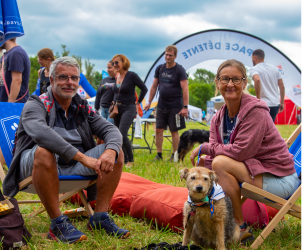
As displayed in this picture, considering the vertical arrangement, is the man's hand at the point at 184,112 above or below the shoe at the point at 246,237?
above

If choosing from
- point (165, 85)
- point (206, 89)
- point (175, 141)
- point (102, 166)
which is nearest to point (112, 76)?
point (165, 85)

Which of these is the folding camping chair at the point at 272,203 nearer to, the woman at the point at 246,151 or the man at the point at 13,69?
the woman at the point at 246,151

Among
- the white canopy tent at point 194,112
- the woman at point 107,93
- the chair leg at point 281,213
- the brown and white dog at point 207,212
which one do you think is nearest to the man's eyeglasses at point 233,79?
the brown and white dog at point 207,212

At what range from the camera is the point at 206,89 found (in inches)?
2719

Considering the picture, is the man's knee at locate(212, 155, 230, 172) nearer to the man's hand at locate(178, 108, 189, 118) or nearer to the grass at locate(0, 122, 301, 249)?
the grass at locate(0, 122, 301, 249)

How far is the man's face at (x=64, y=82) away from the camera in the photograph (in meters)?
2.52

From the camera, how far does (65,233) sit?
225cm

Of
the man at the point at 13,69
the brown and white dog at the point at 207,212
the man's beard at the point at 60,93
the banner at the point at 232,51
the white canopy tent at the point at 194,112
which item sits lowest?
the white canopy tent at the point at 194,112

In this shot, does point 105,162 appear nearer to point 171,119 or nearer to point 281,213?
point 281,213

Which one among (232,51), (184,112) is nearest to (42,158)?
(184,112)

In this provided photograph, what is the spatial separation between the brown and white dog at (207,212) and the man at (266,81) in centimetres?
363

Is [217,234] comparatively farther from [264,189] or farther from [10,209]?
[10,209]

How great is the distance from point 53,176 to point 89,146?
1.72 ft

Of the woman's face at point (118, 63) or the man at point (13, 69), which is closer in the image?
the man at point (13, 69)
